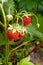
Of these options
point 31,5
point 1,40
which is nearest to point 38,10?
point 31,5

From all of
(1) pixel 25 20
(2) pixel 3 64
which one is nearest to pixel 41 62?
(2) pixel 3 64

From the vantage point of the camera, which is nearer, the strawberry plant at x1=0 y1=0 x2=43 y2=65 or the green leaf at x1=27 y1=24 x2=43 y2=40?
the strawberry plant at x1=0 y1=0 x2=43 y2=65

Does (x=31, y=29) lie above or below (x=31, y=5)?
below

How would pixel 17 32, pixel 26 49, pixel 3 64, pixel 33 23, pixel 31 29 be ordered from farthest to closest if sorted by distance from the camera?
pixel 26 49 < pixel 33 23 < pixel 31 29 < pixel 3 64 < pixel 17 32

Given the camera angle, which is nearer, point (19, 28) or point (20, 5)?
point (19, 28)

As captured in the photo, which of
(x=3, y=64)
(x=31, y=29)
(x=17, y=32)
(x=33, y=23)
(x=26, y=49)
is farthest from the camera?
(x=26, y=49)

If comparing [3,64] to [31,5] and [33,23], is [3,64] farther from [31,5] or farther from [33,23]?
[31,5]

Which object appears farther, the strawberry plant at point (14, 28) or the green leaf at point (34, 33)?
the green leaf at point (34, 33)

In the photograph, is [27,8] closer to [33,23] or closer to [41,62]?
[33,23]

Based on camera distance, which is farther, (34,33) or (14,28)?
(34,33)

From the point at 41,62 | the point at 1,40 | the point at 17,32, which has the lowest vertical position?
the point at 41,62
